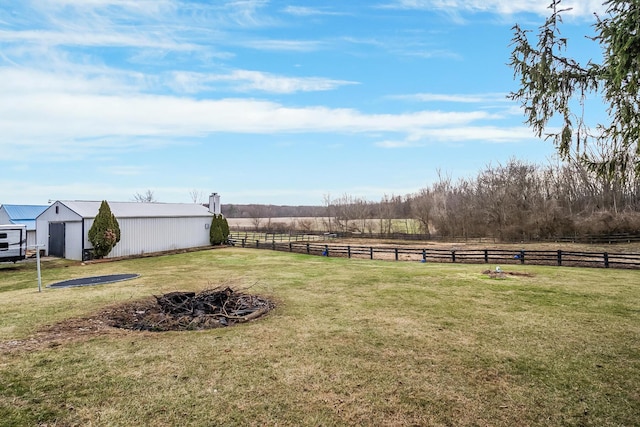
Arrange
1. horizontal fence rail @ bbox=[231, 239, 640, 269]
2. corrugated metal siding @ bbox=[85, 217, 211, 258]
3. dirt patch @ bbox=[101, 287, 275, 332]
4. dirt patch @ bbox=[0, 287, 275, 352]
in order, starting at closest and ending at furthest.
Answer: dirt patch @ bbox=[0, 287, 275, 352] < dirt patch @ bbox=[101, 287, 275, 332] < horizontal fence rail @ bbox=[231, 239, 640, 269] < corrugated metal siding @ bbox=[85, 217, 211, 258]

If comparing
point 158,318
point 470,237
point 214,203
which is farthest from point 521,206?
point 158,318

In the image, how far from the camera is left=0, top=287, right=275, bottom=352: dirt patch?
20.7 ft

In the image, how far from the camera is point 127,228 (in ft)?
67.8

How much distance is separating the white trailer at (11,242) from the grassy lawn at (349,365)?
815 cm

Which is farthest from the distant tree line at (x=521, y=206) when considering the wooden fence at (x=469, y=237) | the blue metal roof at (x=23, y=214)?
the blue metal roof at (x=23, y=214)

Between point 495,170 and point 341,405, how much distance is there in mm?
43016

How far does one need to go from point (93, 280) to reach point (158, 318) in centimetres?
713

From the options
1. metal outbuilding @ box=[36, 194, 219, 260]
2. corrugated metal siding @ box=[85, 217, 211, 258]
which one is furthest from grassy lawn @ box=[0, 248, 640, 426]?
corrugated metal siding @ box=[85, 217, 211, 258]

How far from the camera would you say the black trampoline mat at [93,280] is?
11.7 meters

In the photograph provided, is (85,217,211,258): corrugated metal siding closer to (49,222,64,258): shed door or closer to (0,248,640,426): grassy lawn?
(49,222,64,258): shed door

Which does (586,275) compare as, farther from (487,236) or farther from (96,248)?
(487,236)

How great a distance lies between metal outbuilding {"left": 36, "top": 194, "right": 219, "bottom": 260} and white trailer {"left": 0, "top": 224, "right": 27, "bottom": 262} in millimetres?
2696

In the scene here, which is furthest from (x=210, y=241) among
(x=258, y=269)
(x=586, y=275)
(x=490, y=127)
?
(x=586, y=275)

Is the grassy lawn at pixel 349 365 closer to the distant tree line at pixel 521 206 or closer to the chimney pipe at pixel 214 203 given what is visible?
the chimney pipe at pixel 214 203
